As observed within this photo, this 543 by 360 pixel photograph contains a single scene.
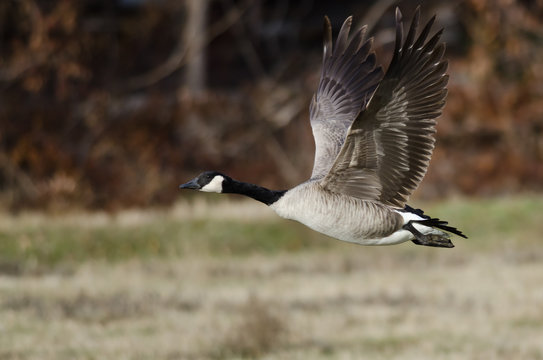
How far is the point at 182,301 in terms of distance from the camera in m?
10.5

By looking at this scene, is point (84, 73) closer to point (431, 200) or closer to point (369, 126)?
point (431, 200)

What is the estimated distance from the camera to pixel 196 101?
54.8 feet

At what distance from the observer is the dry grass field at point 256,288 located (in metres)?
8.39

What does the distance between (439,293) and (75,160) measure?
7462mm

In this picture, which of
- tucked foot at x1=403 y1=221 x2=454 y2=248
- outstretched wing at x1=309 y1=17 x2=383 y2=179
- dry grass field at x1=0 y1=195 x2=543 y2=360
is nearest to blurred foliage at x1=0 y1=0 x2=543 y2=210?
dry grass field at x1=0 y1=195 x2=543 y2=360

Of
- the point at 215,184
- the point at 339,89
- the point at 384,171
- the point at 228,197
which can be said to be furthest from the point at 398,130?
the point at 228,197

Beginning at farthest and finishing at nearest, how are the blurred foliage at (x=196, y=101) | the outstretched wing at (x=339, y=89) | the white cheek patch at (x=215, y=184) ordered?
the blurred foliage at (x=196, y=101), the outstretched wing at (x=339, y=89), the white cheek patch at (x=215, y=184)

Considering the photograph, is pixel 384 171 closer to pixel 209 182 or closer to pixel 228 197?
pixel 209 182

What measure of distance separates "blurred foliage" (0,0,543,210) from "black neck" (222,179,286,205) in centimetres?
1141

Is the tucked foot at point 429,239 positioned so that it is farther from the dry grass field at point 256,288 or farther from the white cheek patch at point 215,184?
the dry grass field at point 256,288

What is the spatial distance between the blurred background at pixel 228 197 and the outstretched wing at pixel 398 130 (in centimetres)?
398

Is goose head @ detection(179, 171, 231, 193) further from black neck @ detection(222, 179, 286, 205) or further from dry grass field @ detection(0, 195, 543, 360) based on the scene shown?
dry grass field @ detection(0, 195, 543, 360)

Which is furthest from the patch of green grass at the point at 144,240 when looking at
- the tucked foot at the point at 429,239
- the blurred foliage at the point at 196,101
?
the tucked foot at the point at 429,239

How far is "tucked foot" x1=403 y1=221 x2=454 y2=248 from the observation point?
3.93m
